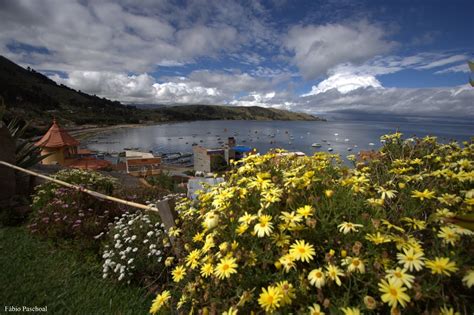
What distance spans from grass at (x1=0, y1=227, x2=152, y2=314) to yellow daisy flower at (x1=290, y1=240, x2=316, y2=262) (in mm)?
2074

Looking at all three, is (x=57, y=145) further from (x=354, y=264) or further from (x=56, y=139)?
(x=354, y=264)

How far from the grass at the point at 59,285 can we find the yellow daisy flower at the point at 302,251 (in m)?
2.07

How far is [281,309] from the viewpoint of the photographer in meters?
1.43

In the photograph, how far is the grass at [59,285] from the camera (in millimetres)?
2676

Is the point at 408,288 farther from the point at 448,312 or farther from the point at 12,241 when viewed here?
the point at 12,241

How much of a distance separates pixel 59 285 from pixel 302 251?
10.2ft

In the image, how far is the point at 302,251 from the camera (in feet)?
4.82

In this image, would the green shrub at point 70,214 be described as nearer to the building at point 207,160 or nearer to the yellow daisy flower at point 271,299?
the yellow daisy flower at point 271,299

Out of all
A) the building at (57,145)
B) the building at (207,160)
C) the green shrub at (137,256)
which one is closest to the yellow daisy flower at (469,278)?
the green shrub at (137,256)

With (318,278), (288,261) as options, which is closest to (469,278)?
(318,278)

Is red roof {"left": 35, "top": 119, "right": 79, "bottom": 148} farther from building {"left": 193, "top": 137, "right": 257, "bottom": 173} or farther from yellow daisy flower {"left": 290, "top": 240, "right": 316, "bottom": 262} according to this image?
building {"left": 193, "top": 137, "right": 257, "bottom": 173}

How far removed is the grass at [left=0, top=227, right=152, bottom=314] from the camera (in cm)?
268

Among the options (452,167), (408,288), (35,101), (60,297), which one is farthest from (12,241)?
(35,101)

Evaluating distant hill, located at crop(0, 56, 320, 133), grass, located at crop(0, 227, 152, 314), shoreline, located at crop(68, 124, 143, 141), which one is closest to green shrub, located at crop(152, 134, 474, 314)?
grass, located at crop(0, 227, 152, 314)
